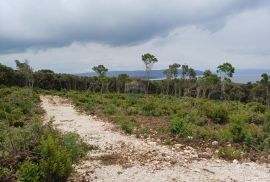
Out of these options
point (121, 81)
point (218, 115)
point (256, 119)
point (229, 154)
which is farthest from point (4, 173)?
point (121, 81)

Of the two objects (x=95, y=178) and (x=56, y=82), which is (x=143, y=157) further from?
(x=56, y=82)

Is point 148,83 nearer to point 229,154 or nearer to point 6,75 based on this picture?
point 6,75

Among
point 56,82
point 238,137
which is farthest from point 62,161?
point 56,82

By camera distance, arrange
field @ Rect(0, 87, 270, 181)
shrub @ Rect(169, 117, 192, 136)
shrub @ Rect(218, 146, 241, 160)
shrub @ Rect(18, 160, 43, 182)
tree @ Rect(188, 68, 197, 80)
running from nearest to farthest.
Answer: shrub @ Rect(18, 160, 43, 182)
field @ Rect(0, 87, 270, 181)
shrub @ Rect(218, 146, 241, 160)
shrub @ Rect(169, 117, 192, 136)
tree @ Rect(188, 68, 197, 80)

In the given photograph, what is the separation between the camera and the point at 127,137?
13.8 metres

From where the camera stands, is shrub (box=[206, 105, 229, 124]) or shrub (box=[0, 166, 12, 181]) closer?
shrub (box=[0, 166, 12, 181])

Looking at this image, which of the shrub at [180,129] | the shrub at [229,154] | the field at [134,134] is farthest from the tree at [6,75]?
the shrub at [229,154]

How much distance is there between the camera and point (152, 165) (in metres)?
9.91

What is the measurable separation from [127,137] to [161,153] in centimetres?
287

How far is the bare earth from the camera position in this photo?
8.98 meters

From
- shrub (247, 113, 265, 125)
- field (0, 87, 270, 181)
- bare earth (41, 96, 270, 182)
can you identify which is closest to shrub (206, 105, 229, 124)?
field (0, 87, 270, 181)

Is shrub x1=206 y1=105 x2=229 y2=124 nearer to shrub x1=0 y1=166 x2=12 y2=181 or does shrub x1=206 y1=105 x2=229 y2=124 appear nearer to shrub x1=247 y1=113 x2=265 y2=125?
shrub x1=247 y1=113 x2=265 y2=125

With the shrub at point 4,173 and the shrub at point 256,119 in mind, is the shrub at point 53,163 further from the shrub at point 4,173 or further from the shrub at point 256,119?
the shrub at point 256,119

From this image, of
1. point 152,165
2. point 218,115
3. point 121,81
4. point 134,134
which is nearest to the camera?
point 152,165
